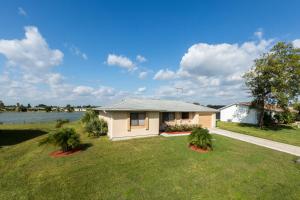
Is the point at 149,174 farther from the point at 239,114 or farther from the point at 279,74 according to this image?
the point at 239,114

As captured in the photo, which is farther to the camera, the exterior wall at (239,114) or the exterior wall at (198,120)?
the exterior wall at (239,114)

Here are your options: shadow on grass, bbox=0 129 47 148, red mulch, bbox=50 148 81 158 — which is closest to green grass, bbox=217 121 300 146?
red mulch, bbox=50 148 81 158

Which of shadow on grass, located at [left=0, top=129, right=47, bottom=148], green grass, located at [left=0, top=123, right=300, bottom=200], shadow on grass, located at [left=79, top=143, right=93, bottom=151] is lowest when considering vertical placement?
shadow on grass, located at [left=0, top=129, right=47, bottom=148]

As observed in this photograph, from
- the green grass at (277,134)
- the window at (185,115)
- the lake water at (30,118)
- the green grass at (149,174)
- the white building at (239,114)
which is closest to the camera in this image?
the green grass at (149,174)

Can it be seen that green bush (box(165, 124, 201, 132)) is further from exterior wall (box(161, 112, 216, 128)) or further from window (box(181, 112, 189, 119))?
window (box(181, 112, 189, 119))

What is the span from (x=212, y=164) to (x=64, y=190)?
617cm

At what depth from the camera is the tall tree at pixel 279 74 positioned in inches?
608

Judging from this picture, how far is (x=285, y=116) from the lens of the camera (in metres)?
22.8

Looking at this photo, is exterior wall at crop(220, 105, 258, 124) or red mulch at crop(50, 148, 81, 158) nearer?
red mulch at crop(50, 148, 81, 158)

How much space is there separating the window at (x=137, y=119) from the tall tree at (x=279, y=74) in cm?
1507

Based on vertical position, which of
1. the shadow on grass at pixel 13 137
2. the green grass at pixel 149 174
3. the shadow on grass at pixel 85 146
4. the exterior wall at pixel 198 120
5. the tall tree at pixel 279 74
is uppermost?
the tall tree at pixel 279 74

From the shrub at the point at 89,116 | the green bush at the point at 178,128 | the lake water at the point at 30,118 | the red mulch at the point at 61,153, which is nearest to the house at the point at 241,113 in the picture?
the green bush at the point at 178,128

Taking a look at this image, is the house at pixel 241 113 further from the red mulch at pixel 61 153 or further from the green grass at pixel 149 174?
the red mulch at pixel 61 153

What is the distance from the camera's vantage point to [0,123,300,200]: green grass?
14.9 ft
